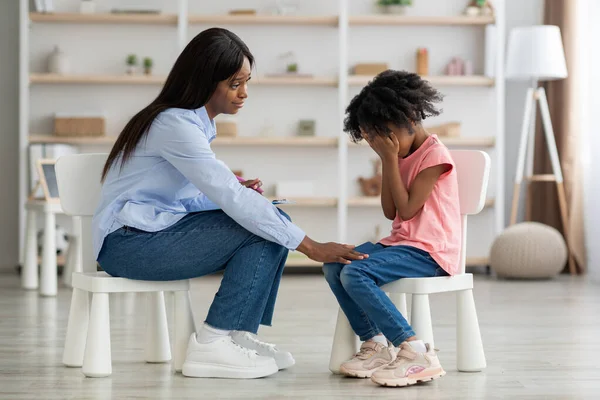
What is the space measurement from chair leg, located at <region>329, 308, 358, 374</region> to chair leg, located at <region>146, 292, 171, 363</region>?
531 millimetres

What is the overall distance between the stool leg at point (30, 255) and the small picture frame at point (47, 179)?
0.12 m

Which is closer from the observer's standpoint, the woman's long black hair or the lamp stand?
the woman's long black hair

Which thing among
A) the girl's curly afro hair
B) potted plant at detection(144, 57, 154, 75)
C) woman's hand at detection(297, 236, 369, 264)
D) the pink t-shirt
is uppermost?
potted plant at detection(144, 57, 154, 75)

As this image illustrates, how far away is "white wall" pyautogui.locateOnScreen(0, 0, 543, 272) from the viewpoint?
5.83 metres

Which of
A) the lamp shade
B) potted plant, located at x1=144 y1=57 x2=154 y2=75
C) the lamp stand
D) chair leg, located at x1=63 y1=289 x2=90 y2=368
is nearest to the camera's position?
chair leg, located at x1=63 y1=289 x2=90 y2=368

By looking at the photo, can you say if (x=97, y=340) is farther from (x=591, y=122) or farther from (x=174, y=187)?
(x=591, y=122)

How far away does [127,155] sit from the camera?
8.25 feet

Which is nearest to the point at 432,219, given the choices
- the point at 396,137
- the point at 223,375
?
the point at 396,137

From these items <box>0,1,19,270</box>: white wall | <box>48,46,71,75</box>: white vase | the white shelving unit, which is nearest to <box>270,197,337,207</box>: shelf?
the white shelving unit

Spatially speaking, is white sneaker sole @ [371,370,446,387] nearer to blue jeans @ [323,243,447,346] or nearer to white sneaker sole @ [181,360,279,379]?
blue jeans @ [323,243,447,346]

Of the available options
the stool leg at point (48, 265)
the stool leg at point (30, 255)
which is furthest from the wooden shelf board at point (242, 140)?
the stool leg at point (48, 265)

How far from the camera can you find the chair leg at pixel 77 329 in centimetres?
266

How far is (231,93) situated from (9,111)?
3.86 metres

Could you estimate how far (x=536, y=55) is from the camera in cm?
549
